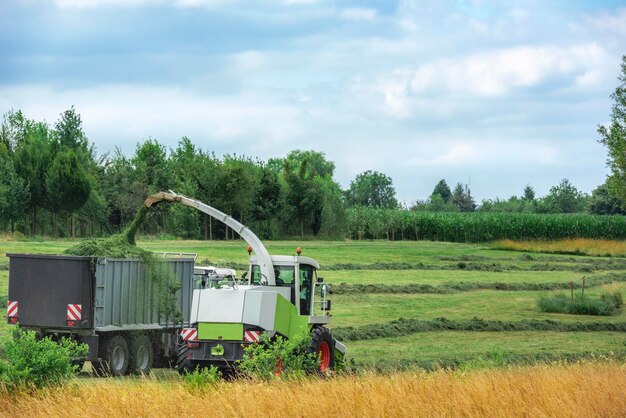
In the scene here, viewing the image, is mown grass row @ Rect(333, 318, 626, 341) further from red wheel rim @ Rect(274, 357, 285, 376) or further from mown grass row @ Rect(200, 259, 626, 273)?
mown grass row @ Rect(200, 259, 626, 273)

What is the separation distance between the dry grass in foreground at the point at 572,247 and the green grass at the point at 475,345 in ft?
183

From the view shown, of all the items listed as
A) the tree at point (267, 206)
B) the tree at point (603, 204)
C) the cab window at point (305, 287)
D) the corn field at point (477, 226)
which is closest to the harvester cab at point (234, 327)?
the cab window at point (305, 287)

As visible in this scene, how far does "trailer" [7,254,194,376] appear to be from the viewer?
26.8 metres

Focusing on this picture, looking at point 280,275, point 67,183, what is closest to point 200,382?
point 280,275

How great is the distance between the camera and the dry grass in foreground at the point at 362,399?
1623 cm

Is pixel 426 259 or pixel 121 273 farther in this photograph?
pixel 426 259

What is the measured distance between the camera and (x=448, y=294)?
54.3 m

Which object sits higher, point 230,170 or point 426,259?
point 230,170

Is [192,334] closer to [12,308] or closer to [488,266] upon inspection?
[12,308]

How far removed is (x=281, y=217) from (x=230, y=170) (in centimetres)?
903

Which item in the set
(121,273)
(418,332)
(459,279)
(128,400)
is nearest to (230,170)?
(459,279)

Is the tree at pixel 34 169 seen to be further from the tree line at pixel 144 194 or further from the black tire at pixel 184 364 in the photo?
the black tire at pixel 184 364

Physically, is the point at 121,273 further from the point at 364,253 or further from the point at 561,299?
the point at 364,253

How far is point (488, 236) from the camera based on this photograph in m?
115
